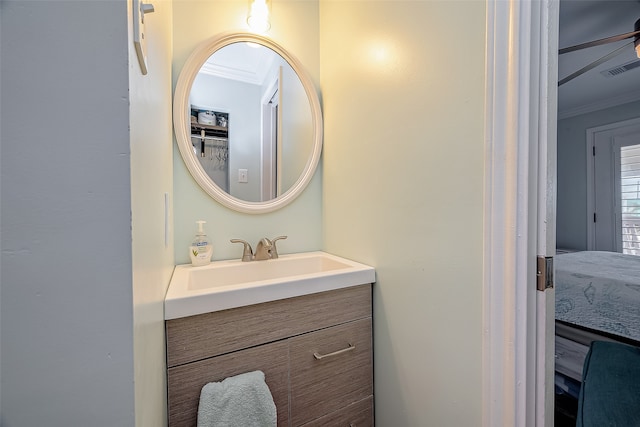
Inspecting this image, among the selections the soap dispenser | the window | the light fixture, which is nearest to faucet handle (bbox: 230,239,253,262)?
Result: the soap dispenser

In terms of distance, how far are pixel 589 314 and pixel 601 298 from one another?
144mm

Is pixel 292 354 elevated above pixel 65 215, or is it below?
below

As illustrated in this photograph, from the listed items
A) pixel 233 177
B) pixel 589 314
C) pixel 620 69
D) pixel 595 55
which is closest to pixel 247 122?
pixel 233 177

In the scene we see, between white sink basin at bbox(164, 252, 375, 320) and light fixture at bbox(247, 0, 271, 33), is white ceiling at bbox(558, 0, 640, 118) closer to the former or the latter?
light fixture at bbox(247, 0, 271, 33)

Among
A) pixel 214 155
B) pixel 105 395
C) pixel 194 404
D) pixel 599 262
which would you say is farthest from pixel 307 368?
pixel 599 262

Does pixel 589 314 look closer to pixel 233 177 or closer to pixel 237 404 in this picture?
pixel 237 404

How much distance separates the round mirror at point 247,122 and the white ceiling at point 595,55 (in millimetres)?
1765

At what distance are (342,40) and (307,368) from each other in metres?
1.41

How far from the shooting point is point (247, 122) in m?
1.31

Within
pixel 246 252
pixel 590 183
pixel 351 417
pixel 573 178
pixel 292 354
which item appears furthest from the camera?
pixel 573 178

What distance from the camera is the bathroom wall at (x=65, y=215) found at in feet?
0.89

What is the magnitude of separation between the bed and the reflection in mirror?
168cm

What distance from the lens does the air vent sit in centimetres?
225

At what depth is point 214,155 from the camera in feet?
4.08
